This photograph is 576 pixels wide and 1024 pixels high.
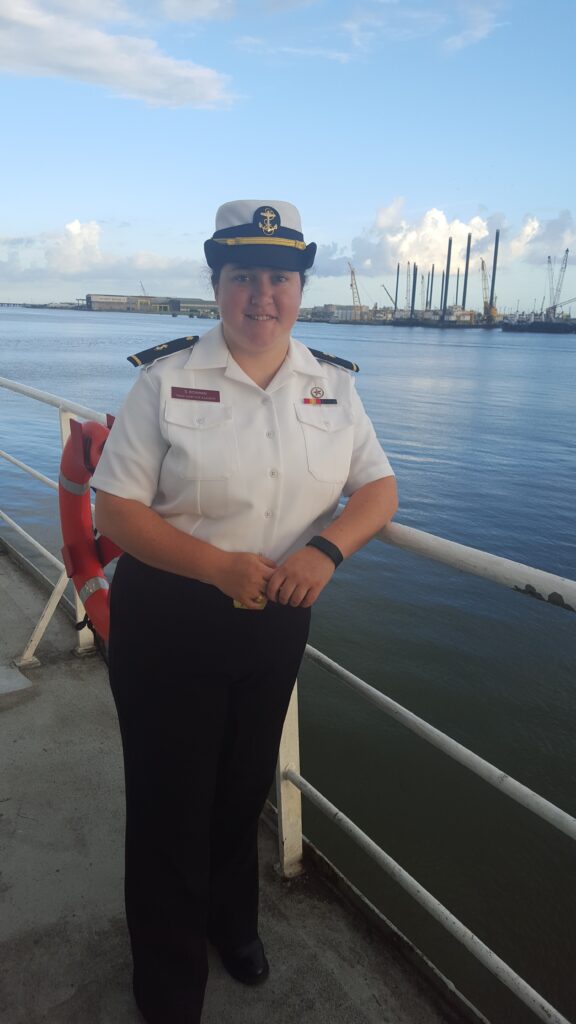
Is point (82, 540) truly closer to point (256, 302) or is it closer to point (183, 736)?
point (183, 736)

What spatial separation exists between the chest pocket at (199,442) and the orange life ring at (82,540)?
0.54 metres

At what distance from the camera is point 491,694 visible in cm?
569

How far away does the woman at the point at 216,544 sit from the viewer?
123 centimetres

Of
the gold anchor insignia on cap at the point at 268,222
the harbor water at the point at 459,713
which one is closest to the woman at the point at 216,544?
the gold anchor insignia on cap at the point at 268,222

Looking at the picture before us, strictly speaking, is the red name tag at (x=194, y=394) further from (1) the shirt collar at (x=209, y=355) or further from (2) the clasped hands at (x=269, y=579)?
(2) the clasped hands at (x=269, y=579)

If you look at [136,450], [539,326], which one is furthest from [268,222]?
[539,326]

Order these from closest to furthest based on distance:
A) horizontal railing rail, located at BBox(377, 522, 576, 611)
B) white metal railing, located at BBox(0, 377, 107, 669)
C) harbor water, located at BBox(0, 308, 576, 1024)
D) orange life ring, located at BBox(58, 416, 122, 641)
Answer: horizontal railing rail, located at BBox(377, 522, 576, 611) → orange life ring, located at BBox(58, 416, 122, 641) → white metal railing, located at BBox(0, 377, 107, 669) → harbor water, located at BBox(0, 308, 576, 1024)

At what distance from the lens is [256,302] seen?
126 cm

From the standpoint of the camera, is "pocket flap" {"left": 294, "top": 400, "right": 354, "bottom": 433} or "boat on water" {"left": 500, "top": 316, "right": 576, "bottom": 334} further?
"boat on water" {"left": 500, "top": 316, "right": 576, "bottom": 334}

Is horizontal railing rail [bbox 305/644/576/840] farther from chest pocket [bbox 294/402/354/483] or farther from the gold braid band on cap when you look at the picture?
the gold braid band on cap

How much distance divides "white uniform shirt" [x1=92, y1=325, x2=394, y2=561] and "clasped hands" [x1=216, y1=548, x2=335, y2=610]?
3.0 inches

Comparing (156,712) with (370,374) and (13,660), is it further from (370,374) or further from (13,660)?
(370,374)

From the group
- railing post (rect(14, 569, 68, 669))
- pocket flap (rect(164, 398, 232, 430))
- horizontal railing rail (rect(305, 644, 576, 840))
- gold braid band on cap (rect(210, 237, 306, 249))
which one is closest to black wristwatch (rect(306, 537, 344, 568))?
pocket flap (rect(164, 398, 232, 430))

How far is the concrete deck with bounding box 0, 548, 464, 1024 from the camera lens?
4.99 feet
